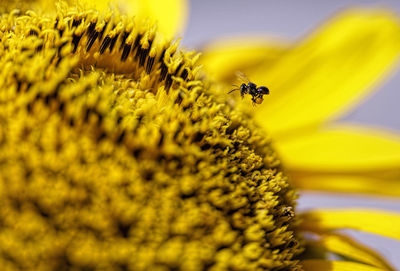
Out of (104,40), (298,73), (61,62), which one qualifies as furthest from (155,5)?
(61,62)

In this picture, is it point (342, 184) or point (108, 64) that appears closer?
point (108, 64)

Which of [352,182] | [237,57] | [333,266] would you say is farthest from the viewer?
[237,57]

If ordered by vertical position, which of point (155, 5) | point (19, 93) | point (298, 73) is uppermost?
point (155, 5)

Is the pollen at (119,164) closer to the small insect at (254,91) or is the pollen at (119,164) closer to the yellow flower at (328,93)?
the small insect at (254,91)

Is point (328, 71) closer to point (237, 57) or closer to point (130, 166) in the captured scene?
point (237, 57)

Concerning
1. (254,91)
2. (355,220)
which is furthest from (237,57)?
(355,220)

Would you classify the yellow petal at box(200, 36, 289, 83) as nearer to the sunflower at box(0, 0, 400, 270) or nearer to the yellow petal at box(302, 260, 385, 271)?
the sunflower at box(0, 0, 400, 270)

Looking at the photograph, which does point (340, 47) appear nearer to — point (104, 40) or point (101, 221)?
point (104, 40)
